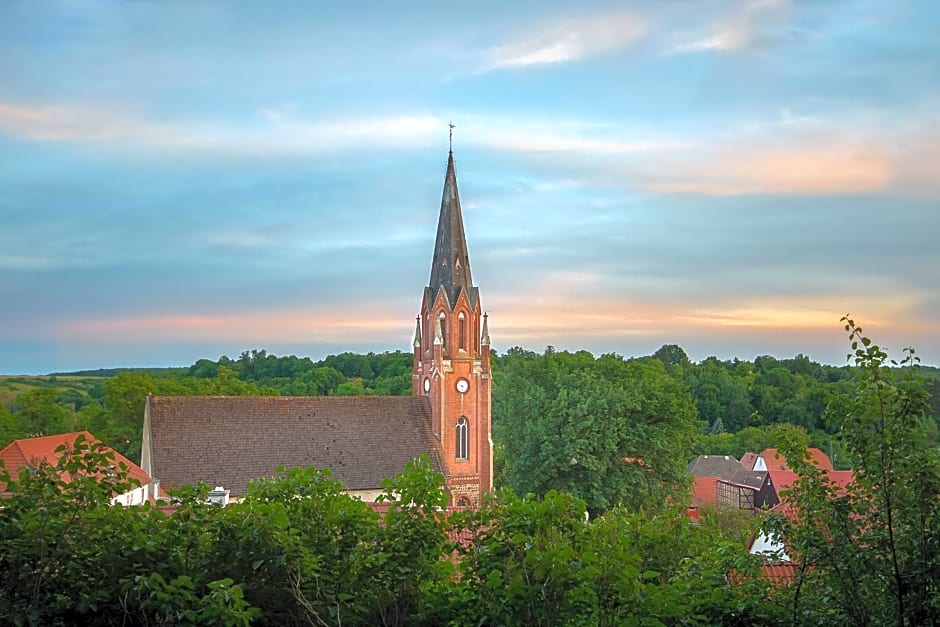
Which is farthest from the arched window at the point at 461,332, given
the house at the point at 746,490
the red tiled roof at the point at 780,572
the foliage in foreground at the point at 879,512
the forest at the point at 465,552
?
the foliage in foreground at the point at 879,512

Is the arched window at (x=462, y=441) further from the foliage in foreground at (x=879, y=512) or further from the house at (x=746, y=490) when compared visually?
the foliage in foreground at (x=879, y=512)

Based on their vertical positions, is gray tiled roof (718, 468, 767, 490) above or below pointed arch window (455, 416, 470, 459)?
below

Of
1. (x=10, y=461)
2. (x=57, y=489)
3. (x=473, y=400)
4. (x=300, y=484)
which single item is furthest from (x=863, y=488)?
(x=473, y=400)

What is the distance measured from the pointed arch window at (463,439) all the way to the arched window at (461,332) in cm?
341

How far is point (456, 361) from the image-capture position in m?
40.7

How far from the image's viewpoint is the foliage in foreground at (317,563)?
26.1 feet

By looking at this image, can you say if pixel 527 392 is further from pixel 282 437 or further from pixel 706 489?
pixel 706 489

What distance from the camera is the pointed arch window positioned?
1586 inches

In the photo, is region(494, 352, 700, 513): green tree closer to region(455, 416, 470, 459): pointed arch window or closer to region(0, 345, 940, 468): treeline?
region(0, 345, 940, 468): treeline

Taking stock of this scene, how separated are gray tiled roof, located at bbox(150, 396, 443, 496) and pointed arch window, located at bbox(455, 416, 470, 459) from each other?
5.13 ft

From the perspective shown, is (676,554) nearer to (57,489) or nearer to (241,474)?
(57,489)

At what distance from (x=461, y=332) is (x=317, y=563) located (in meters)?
32.6

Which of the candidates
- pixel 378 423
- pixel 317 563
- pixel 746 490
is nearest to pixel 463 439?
pixel 378 423

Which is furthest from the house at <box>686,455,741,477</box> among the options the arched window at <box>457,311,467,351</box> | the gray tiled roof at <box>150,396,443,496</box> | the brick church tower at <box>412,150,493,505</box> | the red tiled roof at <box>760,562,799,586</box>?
the red tiled roof at <box>760,562,799,586</box>
